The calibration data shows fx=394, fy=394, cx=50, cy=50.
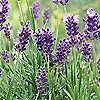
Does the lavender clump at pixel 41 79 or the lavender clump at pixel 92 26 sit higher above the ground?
the lavender clump at pixel 92 26

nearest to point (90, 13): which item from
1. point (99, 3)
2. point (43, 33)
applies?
point (43, 33)

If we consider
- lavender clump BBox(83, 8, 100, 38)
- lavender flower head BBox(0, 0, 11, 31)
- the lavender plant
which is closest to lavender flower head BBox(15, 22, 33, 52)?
the lavender plant

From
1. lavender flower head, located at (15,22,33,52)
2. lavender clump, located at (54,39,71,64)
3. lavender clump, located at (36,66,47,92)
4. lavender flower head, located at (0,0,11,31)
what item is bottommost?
lavender clump, located at (36,66,47,92)

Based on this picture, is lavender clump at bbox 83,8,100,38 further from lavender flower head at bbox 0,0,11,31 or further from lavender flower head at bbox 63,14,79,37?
lavender flower head at bbox 0,0,11,31

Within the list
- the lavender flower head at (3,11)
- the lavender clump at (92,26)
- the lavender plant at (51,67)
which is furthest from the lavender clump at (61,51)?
the lavender flower head at (3,11)

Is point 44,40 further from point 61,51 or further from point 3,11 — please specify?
point 3,11

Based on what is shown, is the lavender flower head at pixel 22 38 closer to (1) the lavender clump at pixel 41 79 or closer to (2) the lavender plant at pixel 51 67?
(2) the lavender plant at pixel 51 67

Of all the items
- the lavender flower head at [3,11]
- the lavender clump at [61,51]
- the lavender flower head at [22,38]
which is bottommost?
the lavender clump at [61,51]

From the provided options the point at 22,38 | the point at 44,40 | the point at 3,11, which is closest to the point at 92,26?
the point at 44,40

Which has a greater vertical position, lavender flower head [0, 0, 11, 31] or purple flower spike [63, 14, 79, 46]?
lavender flower head [0, 0, 11, 31]

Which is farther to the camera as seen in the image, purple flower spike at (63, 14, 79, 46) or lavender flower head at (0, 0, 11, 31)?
lavender flower head at (0, 0, 11, 31)

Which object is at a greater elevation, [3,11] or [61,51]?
[3,11]
